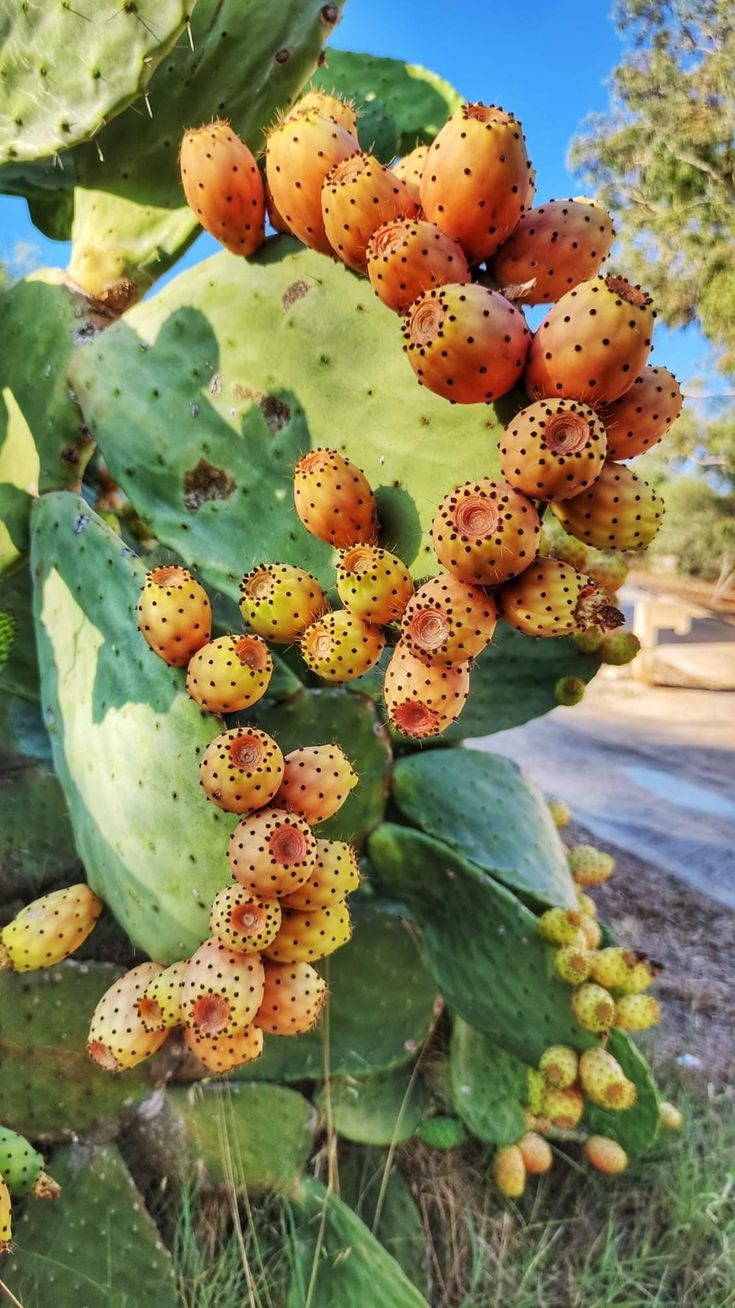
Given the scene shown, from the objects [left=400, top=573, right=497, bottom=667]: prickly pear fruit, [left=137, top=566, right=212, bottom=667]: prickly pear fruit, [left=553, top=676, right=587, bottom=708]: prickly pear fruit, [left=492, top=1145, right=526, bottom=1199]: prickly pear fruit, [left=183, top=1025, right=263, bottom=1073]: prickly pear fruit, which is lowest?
[left=492, top=1145, right=526, bottom=1199]: prickly pear fruit

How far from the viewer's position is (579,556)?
4.51ft

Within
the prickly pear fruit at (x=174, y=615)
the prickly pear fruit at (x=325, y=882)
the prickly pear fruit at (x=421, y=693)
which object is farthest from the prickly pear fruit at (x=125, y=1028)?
the prickly pear fruit at (x=421, y=693)

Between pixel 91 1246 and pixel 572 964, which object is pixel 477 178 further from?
pixel 91 1246

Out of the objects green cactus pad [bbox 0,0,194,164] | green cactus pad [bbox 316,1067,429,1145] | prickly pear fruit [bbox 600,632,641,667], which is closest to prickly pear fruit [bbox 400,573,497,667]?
green cactus pad [bbox 0,0,194,164]

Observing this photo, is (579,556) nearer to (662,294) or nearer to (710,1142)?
(710,1142)

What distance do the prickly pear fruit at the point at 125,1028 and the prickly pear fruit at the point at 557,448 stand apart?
0.73 m

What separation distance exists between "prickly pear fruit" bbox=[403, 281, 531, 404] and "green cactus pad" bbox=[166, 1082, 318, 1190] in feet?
4.46

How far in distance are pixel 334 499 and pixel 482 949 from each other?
1.05 meters

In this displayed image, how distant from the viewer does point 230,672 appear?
94cm

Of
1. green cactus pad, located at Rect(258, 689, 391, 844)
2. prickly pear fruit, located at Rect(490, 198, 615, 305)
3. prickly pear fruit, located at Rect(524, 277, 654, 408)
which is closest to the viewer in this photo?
prickly pear fruit, located at Rect(524, 277, 654, 408)

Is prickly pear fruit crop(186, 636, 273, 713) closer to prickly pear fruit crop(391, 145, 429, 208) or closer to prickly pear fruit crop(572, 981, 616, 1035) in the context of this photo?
prickly pear fruit crop(391, 145, 429, 208)

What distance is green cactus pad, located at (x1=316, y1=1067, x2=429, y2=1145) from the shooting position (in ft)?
5.64

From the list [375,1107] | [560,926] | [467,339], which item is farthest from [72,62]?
[375,1107]

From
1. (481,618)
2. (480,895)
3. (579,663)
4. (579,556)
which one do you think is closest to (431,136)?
(579,556)
